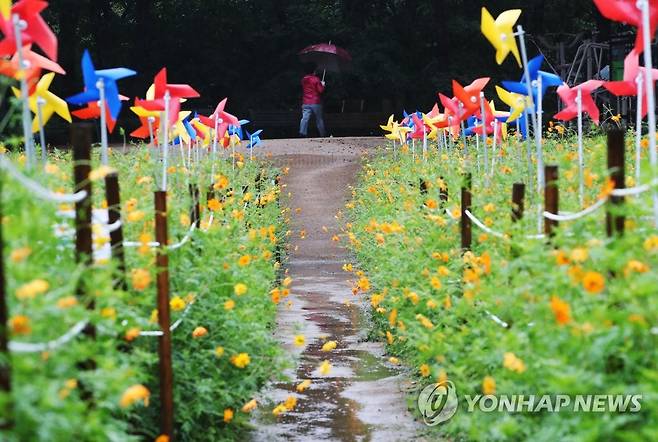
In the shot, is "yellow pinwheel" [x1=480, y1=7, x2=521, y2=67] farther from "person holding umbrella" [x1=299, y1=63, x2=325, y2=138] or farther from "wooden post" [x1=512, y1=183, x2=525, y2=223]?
"person holding umbrella" [x1=299, y1=63, x2=325, y2=138]

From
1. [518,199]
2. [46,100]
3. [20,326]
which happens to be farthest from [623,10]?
[46,100]

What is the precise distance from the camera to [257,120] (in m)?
25.5

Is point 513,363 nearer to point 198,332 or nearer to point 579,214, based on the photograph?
point 579,214

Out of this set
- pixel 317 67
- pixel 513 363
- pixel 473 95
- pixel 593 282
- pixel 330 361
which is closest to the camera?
pixel 593 282

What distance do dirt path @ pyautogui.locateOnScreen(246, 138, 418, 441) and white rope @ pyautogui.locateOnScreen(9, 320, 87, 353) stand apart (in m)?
2.59

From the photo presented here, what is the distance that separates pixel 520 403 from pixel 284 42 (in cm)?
2284

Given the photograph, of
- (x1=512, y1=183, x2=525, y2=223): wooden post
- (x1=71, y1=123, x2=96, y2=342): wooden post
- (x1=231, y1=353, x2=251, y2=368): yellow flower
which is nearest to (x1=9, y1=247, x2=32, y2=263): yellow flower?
(x1=71, y1=123, x2=96, y2=342): wooden post

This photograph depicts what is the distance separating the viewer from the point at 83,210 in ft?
11.5

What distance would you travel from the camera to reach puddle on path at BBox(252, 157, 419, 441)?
567 cm

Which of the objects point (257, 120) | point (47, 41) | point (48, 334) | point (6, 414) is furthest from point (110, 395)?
point (257, 120)

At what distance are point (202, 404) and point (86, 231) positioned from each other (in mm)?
1452

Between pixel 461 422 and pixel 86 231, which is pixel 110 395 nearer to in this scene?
pixel 86 231

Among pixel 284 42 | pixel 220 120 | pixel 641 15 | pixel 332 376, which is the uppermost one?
pixel 284 42

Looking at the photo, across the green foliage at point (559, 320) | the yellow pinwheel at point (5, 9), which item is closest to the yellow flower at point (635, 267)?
the green foliage at point (559, 320)
